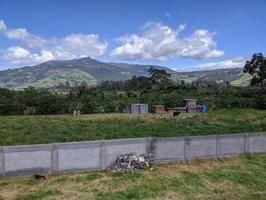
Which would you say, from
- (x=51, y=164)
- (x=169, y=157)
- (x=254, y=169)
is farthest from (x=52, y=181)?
(x=254, y=169)

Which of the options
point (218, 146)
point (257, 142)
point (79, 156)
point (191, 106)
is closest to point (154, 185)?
point (79, 156)

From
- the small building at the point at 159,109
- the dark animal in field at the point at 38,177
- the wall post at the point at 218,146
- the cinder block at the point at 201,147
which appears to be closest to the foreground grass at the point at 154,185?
the dark animal in field at the point at 38,177

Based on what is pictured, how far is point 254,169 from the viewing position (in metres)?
14.6

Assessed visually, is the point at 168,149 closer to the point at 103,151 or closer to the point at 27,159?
the point at 103,151

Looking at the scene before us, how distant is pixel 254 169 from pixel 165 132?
698 cm

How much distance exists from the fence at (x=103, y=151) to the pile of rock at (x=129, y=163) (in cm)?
24

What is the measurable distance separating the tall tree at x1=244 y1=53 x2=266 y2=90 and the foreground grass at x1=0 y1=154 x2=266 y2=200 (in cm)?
5055

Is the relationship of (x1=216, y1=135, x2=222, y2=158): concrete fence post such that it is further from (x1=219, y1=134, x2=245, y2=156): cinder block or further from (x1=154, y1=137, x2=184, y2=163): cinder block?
(x1=154, y1=137, x2=184, y2=163): cinder block

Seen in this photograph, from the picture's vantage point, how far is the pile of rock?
13.2 metres

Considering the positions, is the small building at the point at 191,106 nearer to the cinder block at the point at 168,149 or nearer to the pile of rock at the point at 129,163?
the cinder block at the point at 168,149

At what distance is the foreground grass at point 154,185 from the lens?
435 inches

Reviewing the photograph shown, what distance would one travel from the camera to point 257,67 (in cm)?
6219

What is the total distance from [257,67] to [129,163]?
2149 inches

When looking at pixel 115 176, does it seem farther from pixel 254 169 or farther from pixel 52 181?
pixel 254 169
